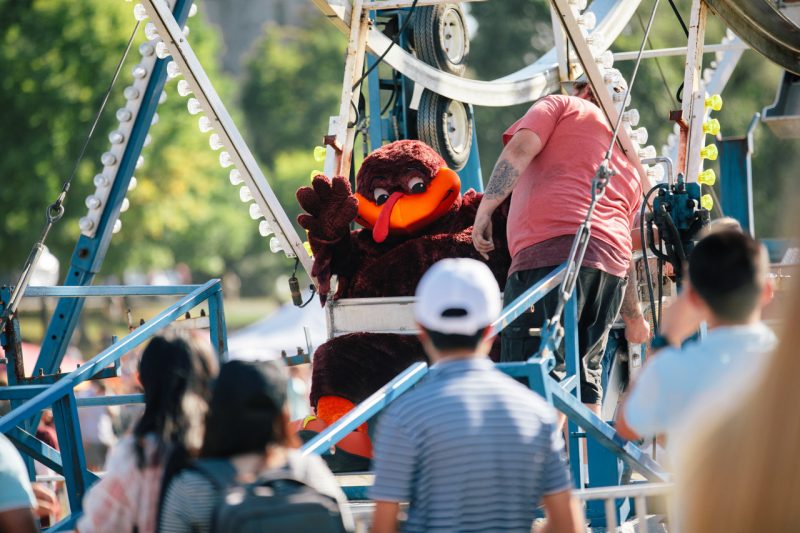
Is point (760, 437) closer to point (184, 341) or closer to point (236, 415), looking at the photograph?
point (236, 415)

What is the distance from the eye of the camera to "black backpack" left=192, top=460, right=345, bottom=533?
2.73m

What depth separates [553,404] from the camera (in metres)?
4.27

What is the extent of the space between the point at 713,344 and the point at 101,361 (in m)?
3.41

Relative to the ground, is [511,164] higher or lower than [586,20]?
lower

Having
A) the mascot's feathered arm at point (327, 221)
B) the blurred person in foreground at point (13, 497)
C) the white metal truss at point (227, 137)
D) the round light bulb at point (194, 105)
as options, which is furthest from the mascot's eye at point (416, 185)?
the blurred person in foreground at point (13, 497)

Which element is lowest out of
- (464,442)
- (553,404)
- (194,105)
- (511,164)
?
(464,442)

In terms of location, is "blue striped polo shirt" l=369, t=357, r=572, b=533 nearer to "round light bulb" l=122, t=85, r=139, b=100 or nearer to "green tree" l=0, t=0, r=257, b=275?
"round light bulb" l=122, t=85, r=139, b=100

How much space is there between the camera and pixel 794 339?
239cm

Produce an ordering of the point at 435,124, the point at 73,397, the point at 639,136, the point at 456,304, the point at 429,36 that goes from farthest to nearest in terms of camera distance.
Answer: the point at 429,36
the point at 435,124
the point at 639,136
the point at 73,397
the point at 456,304

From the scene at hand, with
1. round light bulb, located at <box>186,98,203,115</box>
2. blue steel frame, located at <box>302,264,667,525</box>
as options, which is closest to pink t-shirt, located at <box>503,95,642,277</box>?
blue steel frame, located at <box>302,264,667,525</box>

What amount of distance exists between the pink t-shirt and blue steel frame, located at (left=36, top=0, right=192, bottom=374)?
8.99ft

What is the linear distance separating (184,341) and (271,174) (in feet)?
150

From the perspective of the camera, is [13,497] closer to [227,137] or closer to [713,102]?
[227,137]

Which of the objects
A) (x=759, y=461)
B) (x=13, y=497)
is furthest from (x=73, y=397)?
(x=759, y=461)
